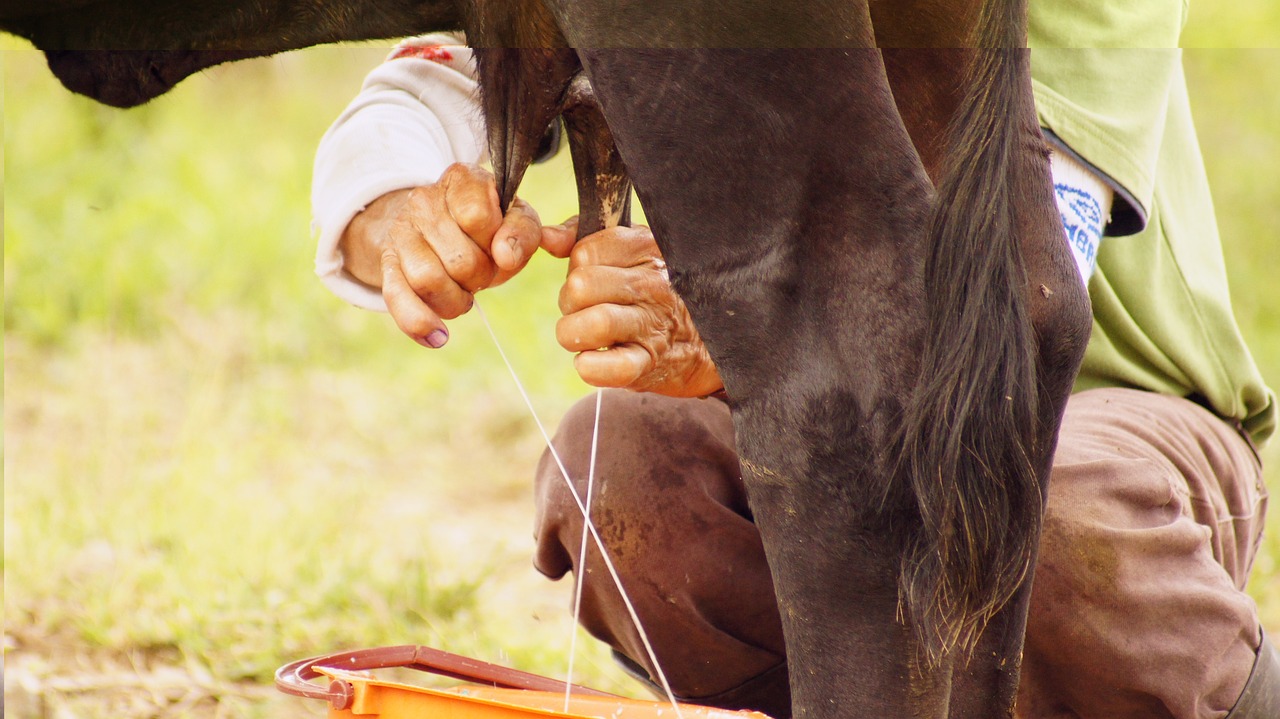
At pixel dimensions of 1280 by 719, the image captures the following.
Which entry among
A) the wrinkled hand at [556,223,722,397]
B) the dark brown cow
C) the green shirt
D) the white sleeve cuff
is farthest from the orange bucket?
the green shirt

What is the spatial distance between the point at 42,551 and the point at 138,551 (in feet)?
0.60

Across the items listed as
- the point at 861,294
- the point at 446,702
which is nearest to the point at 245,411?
the point at 446,702

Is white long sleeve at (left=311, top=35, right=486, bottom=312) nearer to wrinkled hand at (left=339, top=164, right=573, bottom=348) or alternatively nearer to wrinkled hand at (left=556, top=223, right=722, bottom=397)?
wrinkled hand at (left=339, top=164, right=573, bottom=348)

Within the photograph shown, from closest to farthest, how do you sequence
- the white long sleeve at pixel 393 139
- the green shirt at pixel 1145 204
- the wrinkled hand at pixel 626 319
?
the wrinkled hand at pixel 626 319 → the green shirt at pixel 1145 204 → the white long sleeve at pixel 393 139

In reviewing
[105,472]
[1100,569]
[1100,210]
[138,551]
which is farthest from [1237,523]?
[105,472]

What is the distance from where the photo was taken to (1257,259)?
4.75 metres

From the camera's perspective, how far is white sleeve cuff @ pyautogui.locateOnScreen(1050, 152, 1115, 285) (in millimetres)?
1375

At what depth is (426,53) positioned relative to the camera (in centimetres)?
177

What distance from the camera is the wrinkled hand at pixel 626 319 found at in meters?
1.28

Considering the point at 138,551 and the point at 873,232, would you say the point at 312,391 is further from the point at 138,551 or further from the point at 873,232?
the point at 873,232

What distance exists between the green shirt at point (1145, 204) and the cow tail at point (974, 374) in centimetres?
32

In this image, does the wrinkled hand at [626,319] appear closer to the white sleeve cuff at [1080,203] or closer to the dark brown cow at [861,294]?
the dark brown cow at [861,294]

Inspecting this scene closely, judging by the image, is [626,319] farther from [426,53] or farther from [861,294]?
[426,53]

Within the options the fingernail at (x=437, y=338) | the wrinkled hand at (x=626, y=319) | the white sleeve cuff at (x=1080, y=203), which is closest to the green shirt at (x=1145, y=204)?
the white sleeve cuff at (x=1080, y=203)
